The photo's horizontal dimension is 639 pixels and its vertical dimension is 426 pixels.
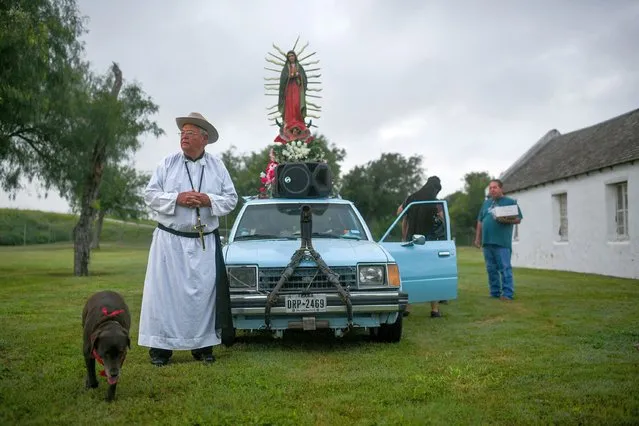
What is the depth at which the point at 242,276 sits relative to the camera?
21.6ft

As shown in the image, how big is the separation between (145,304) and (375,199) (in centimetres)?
5940

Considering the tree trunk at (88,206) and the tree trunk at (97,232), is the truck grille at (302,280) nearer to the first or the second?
the tree trunk at (88,206)

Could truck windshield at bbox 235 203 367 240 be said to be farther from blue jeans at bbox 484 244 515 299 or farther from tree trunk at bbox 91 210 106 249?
tree trunk at bbox 91 210 106 249

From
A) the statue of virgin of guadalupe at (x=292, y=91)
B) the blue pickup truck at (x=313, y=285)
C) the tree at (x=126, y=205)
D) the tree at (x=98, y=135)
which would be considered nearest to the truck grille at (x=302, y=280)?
the blue pickup truck at (x=313, y=285)

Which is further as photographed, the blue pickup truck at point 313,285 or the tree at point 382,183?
the tree at point 382,183

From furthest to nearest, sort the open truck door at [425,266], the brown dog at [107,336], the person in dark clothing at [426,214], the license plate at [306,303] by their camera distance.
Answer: the person in dark clothing at [426,214]
the open truck door at [425,266]
the license plate at [306,303]
the brown dog at [107,336]

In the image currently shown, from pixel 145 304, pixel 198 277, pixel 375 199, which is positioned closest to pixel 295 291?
pixel 198 277

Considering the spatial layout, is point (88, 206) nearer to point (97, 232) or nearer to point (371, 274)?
point (371, 274)

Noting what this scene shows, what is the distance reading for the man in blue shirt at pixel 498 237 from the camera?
11.7 meters

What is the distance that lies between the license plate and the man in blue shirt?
6003 millimetres

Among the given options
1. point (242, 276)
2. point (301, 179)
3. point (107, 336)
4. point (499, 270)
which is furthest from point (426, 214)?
point (107, 336)

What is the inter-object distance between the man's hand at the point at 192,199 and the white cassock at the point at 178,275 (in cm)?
6

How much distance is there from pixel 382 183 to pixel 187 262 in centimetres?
6065

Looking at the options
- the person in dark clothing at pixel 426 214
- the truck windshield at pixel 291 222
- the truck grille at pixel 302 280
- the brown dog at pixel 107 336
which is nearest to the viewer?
the brown dog at pixel 107 336
